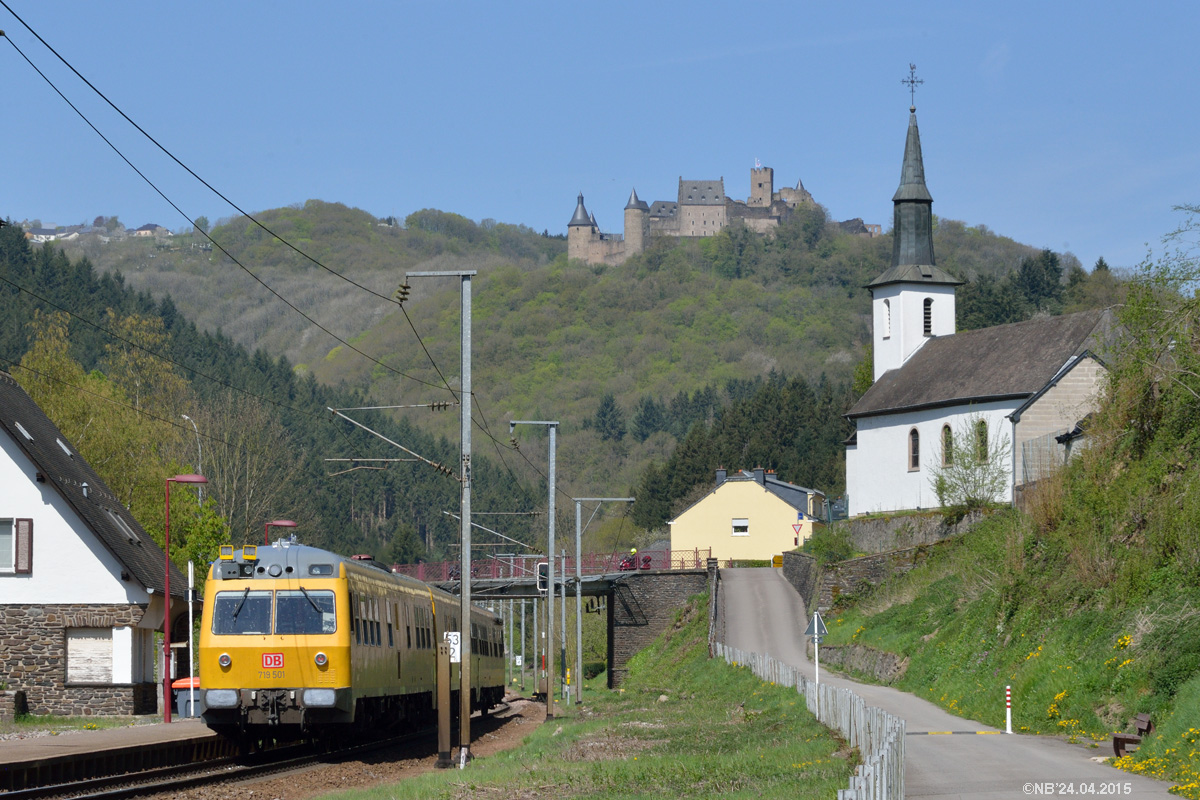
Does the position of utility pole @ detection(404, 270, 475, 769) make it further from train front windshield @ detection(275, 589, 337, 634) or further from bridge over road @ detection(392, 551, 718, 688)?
bridge over road @ detection(392, 551, 718, 688)

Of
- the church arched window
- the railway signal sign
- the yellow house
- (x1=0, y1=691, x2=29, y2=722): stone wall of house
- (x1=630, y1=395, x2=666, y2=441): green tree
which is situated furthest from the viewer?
(x1=630, y1=395, x2=666, y2=441): green tree

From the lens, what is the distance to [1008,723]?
2308 centimetres

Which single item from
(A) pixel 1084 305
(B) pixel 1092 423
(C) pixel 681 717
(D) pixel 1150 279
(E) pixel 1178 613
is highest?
(A) pixel 1084 305

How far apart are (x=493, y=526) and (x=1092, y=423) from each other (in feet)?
321

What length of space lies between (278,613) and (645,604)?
47.9 meters

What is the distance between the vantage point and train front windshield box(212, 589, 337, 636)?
22.3 metres

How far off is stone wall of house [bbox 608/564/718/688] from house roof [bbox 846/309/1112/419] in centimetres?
1255

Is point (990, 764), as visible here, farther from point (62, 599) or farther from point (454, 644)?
point (62, 599)

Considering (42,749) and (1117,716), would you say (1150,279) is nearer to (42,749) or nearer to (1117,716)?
(1117,716)

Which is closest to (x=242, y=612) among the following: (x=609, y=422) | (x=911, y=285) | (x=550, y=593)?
(x=550, y=593)

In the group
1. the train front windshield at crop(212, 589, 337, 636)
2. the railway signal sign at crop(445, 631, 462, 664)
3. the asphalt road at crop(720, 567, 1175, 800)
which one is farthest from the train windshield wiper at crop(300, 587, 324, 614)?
the asphalt road at crop(720, 567, 1175, 800)

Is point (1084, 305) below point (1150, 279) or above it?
above

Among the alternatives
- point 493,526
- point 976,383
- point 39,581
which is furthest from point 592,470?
point 39,581

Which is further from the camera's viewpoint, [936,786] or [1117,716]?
[1117,716]
